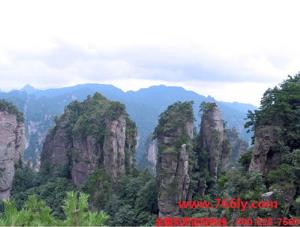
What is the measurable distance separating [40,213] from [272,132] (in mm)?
11652

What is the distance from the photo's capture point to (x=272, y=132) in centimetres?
1730

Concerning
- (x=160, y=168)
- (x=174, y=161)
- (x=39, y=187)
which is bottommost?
(x=39, y=187)

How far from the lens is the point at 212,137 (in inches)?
1029

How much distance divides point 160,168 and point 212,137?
12.8 ft

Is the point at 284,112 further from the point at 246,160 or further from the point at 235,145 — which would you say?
the point at 235,145

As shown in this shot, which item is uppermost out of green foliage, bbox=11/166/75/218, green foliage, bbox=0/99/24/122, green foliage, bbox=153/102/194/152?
green foliage, bbox=0/99/24/122

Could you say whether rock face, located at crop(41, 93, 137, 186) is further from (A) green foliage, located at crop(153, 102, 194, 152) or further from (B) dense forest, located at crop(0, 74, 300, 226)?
(A) green foliage, located at crop(153, 102, 194, 152)

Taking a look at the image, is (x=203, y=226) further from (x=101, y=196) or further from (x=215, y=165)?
(x=101, y=196)

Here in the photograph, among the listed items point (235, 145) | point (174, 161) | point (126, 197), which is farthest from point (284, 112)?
point (235, 145)

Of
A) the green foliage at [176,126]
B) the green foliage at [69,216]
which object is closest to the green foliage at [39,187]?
the green foliage at [176,126]

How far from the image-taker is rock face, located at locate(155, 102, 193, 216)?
76.1 feet

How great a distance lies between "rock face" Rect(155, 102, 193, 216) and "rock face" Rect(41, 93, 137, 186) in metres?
5.74

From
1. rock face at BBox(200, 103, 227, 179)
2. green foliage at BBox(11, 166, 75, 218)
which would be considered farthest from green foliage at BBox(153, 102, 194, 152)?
green foliage at BBox(11, 166, 75, 218)

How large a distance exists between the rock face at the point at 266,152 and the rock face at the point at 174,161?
637 cm
